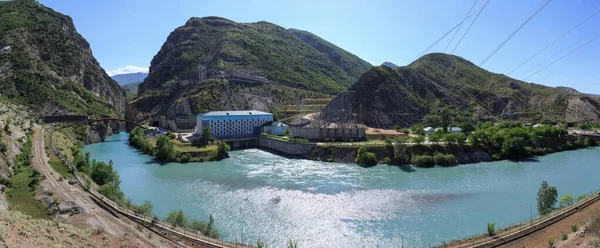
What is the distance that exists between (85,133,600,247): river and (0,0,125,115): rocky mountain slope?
3741 centimetres

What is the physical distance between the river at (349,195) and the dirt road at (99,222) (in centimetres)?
551

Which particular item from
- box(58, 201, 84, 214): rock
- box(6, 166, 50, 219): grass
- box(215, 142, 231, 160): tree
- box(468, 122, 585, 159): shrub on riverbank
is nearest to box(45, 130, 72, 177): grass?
box(6, 166, 50, 219): grass

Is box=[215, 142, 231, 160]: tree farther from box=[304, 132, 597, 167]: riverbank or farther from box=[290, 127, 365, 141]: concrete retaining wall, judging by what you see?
box=[290, 127, 365, 141]: concrete retaining wall

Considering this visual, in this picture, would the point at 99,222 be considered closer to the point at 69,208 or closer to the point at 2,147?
the point at 69,208

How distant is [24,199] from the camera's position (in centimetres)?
2072

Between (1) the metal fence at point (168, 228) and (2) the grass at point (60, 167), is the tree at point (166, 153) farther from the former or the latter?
(1) the metal fence at point (168, 228)

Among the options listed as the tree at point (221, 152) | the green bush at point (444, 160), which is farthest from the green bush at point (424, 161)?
the tree at point (221, 152)

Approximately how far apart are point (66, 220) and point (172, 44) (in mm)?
140935

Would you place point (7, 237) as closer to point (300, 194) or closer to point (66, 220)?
point (66, 220)

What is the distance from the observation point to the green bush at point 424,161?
44750mm

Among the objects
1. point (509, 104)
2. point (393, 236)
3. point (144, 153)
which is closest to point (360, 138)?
point (393, 236)

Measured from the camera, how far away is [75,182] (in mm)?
25562

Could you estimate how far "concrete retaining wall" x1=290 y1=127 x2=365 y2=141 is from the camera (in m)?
56.5

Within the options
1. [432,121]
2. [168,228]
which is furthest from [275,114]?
[168,228]
